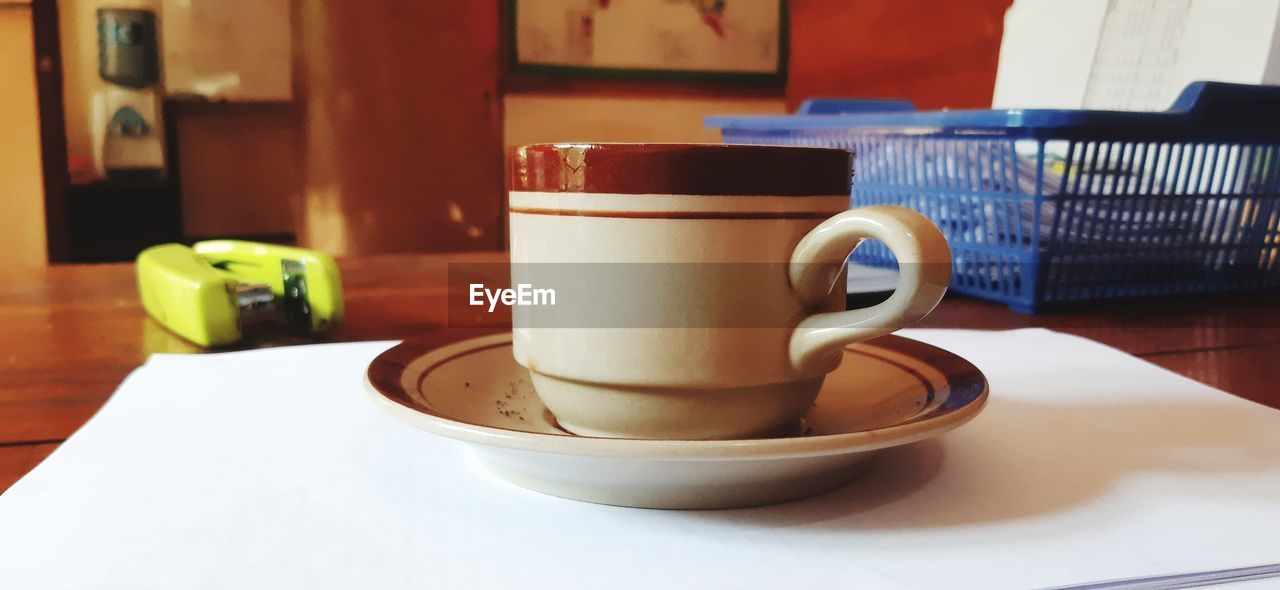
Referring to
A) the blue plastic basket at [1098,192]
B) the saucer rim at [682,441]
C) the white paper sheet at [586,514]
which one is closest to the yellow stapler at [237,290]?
the white paper sheet at [586,514]

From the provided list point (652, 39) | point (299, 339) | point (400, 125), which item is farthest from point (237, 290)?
point (652, 39)

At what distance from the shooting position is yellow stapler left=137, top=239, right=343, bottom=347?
0.56 meters

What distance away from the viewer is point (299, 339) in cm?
60

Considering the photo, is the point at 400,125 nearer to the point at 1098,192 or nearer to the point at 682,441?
the point at 1098,192

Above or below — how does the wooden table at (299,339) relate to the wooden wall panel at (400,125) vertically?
below

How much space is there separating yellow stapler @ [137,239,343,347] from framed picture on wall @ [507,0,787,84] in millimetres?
1232

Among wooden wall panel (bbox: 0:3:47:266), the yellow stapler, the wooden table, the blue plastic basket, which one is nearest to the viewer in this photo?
the wooden table

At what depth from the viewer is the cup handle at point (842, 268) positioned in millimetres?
279

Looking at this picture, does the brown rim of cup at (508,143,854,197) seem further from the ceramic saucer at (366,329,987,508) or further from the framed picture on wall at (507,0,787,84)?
the framed picture on wall at (507,0,787,84)

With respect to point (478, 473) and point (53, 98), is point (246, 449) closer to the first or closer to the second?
point (478, 473)

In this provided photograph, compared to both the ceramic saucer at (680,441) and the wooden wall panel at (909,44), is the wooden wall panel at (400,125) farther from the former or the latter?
the ceramic saucer at (680,441)

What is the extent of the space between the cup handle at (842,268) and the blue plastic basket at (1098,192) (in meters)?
0.38

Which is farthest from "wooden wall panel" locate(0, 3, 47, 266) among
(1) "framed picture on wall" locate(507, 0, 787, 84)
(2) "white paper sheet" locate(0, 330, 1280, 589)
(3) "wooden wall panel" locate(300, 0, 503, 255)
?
(2) "white paper sheet" locate(0, 330, 1280, 589)

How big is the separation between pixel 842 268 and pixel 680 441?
0.11 m
